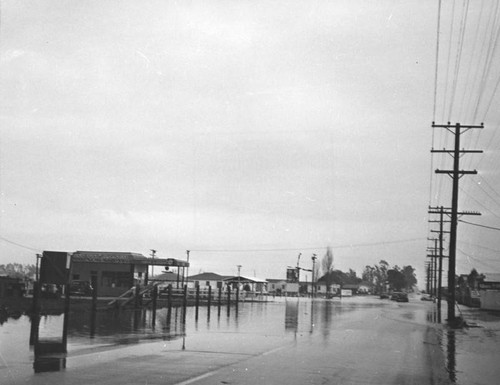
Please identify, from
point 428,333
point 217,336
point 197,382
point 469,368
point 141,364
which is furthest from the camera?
point 428,333

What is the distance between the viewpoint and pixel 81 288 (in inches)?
2265

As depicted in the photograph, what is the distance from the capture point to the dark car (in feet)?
184

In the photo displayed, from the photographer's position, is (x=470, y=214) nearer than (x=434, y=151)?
No

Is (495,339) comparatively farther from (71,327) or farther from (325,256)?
(325,256)

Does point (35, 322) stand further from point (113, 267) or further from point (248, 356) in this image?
point (113, 267)

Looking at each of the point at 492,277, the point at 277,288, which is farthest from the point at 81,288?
the point at 277,288

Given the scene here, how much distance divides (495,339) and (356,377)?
14.2 metres

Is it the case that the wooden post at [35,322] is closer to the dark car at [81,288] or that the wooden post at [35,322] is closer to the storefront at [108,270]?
the dark car at [81,288]

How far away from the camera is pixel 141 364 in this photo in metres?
13.3

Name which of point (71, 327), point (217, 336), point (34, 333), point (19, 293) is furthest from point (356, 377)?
point (19, 293)

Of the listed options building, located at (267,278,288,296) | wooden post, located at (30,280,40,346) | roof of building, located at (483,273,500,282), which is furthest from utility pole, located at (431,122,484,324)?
building, located at (267,278,288,296)

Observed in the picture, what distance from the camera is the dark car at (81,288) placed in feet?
184

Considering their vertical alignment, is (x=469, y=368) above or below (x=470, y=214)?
below

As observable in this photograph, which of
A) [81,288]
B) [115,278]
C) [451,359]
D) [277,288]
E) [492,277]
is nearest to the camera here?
[451,359]
